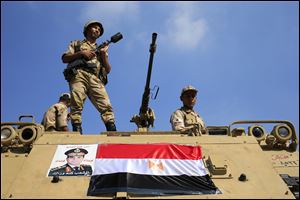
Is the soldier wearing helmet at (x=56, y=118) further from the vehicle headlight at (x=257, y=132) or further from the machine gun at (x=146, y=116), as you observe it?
the vehicle headlight at (x=257, y=132)

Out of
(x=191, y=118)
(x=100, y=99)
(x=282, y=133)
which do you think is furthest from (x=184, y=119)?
(x=282, y=133)

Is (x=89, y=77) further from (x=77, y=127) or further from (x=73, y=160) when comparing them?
(x=73, y=160)

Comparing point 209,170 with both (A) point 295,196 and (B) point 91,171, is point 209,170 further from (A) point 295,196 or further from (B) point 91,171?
(B) point 91,171

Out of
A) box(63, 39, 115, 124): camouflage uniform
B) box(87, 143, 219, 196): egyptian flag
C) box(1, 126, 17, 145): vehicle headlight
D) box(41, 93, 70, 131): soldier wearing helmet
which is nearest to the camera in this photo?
box(87, 143, 219, 196): egyptian flag

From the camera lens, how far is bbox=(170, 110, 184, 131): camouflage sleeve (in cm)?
696

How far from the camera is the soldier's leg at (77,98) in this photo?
6.84 m

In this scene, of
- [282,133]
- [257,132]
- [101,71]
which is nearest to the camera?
[282,133]

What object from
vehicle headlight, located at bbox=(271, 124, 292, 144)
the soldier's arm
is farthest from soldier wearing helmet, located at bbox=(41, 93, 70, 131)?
vehicle headlight, located at bbox=(271, 124, 292, 144)

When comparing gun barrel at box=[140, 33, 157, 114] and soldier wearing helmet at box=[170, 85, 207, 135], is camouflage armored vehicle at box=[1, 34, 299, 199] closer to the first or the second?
soldier wearing helmet at box=[170, 85, 207, 135]

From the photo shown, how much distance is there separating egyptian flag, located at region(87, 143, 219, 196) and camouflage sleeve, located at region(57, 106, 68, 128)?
2.57 metres

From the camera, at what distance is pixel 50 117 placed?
7.90 m

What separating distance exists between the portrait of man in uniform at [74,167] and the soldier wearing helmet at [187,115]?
61.9 inches

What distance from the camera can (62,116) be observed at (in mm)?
8008

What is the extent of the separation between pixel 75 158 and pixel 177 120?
2351mm
